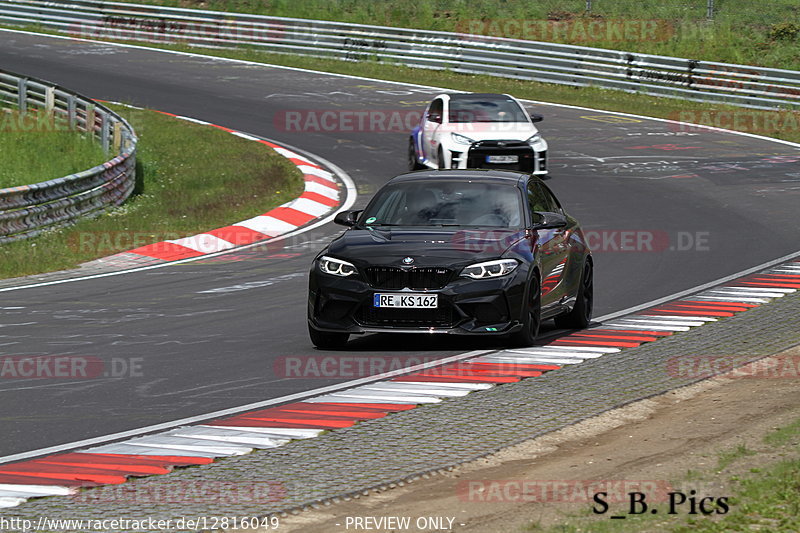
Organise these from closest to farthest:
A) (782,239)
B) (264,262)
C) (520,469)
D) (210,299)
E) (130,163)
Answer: (520,469) → (210,299) → (264,262) → (782,239) → (130,163)

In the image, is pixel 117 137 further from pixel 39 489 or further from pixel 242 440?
pixel 39 489

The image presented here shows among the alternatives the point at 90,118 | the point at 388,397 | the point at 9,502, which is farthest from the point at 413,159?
the point at 9,502

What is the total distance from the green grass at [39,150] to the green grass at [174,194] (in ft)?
3.62

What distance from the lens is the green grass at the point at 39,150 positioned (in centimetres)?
2258

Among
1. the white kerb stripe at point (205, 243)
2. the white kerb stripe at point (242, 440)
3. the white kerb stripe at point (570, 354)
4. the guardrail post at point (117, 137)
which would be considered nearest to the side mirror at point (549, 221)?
the white kerb stripe at point (570, 354)

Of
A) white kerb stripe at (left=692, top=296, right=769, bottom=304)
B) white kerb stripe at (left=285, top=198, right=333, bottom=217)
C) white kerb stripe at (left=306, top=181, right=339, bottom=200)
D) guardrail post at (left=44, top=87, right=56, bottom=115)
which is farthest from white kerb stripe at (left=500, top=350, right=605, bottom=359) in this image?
guardrail post at (left=44, top=87, right=56, bottom=115)

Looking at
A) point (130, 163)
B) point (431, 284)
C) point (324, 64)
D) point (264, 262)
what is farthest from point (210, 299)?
point (324, 64)

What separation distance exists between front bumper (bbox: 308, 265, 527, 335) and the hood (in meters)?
0.21

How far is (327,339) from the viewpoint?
11953mm

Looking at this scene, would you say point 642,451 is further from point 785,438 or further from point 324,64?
point 324,64

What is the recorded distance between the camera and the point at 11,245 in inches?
734

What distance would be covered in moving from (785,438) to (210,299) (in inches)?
321

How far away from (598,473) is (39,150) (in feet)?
61.9

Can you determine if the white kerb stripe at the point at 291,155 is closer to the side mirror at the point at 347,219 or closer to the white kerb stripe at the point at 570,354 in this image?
A: the side mirror at the point at 347,219
